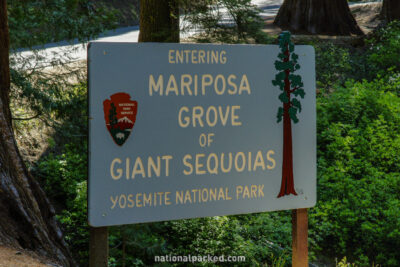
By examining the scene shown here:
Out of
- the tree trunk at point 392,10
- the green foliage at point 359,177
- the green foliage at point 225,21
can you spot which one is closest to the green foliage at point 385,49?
the tree trunk at point 392,10

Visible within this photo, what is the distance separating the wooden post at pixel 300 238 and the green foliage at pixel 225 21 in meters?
4.43

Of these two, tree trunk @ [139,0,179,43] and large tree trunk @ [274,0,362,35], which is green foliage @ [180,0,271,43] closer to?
tree trunk @ [139,0,179,43]

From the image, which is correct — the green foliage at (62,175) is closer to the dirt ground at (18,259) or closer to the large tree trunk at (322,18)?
the dirt ground at (18,259)

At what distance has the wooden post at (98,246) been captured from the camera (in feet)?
9.98

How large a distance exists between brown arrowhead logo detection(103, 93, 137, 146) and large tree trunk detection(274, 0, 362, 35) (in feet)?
42.7

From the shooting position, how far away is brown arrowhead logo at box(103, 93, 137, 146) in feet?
9.43

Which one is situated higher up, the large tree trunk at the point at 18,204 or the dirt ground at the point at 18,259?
the large tree trunk at the point at 18,204

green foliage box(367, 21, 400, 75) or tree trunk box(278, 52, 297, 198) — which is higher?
green foliage box(367, 21, 400, 75)

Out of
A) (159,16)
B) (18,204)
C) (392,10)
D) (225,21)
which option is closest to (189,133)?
(18,204)

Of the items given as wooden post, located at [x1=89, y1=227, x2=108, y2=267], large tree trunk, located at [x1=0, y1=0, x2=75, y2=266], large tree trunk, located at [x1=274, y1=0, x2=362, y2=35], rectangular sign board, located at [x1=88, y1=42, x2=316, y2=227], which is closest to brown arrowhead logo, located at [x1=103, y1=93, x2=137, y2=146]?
rectangular sign board, located at [x1=88, y1=42, x2=316, y2=227]

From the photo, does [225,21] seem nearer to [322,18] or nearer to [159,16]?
[159,16]

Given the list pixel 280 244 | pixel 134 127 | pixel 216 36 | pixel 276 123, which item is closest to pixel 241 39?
pixel 216 36

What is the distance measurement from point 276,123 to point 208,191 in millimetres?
631

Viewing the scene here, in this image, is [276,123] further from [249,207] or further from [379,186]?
[379,186]
